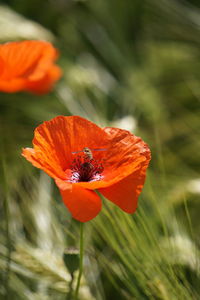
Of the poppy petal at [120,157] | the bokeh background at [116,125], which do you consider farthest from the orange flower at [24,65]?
the poppy petal at [120,157]

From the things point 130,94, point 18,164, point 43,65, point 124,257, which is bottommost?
point 18,164

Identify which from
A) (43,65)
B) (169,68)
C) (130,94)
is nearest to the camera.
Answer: (43,65)

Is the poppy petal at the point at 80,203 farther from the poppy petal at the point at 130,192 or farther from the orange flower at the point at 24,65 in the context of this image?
the orange flower at the point at 24,65

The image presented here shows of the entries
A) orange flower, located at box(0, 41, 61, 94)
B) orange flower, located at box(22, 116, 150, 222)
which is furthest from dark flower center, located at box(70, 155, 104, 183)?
orange flower, located at box(0, 41, 61, 94)

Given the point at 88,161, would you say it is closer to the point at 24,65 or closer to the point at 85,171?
the point at 85,171

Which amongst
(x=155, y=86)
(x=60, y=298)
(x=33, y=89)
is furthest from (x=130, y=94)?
(x=60, y=298)

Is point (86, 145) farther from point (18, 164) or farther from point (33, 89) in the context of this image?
point (18, 164)
